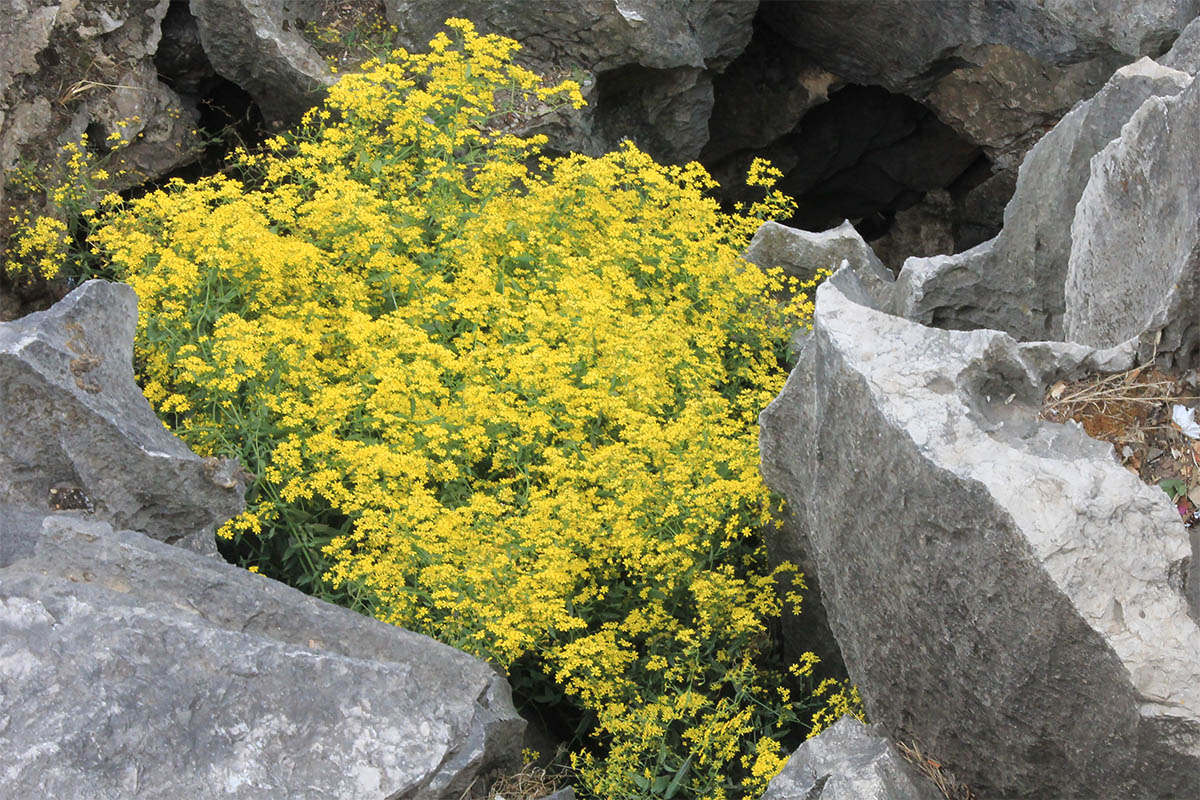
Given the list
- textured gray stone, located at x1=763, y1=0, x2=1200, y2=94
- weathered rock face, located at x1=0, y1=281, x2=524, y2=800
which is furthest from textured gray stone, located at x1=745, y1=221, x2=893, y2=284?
weathered rock face, located at x1=0, y1=281, x2=524, y2=800

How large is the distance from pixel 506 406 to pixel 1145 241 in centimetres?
259

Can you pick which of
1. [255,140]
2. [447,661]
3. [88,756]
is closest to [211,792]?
[88,756]

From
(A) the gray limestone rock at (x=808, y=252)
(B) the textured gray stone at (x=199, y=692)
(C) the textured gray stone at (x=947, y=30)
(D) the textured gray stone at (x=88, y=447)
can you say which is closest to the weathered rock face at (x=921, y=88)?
(C) the textured gray stone at (x=947, y=30)

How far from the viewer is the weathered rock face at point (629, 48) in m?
8.55

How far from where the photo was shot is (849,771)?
4012mm

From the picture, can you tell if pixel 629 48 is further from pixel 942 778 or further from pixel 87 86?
pixel 942 778

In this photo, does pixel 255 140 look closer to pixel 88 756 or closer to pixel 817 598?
pixel 817 598

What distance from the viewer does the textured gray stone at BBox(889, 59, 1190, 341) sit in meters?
6.24

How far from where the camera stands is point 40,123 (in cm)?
754

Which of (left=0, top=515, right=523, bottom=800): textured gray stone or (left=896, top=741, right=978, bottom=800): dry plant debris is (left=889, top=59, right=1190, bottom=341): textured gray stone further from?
(left=0, top=515, right=523, bottom=800): textured gray stone

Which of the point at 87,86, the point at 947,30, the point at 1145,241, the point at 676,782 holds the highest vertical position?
the point at 1145,241

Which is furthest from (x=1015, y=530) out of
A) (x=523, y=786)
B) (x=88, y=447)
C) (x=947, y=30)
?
(x=947, y=30)

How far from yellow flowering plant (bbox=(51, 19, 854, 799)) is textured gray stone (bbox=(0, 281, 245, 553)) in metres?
0.25

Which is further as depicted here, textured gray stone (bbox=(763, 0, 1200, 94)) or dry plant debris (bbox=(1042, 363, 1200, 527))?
textured gray stone (bbox=(763, 0, 1200, 94))
